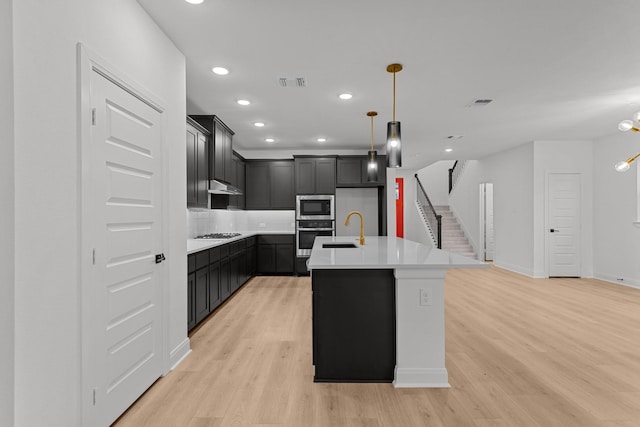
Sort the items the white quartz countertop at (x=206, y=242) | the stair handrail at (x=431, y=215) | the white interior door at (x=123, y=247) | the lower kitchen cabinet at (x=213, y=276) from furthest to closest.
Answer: the stair handrail at (x=431, y=215) → the white quartz countertop at (x=206, y=242) → the lower kitchen cabinet at (x=213, y=276) → the white interior door at (x=123, y=247)

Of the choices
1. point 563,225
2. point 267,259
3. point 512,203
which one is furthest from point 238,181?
point 563,225

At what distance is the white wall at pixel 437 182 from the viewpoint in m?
12.2

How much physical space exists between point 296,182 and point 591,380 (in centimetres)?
550

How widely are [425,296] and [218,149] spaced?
11.7 ft

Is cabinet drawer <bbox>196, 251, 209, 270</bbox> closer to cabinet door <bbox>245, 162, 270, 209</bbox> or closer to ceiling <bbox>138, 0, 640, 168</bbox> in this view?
ceiling <bbox>138, 0, 640, 168</bbox>

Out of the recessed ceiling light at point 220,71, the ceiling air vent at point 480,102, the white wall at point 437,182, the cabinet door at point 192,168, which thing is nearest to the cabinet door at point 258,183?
the cabinet door at point 192,168

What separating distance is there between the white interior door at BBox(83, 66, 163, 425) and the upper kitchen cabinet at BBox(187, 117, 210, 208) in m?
1.35

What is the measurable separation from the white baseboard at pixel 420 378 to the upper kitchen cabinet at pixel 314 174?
486 centimetres

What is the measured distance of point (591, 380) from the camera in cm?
257

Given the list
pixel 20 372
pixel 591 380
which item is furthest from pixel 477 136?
pixel 20 372

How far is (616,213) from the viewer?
20.0 ft

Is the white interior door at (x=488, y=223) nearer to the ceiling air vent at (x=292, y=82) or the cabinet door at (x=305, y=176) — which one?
the cabinet door at (x=305, y=176)

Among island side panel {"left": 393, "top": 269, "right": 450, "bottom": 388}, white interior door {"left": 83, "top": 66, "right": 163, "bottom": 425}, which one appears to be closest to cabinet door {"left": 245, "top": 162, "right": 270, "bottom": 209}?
white interior door {"left": 83, "top": 66, "right": 163, "bottom": 425}

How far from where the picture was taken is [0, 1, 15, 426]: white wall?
1.33 meters
